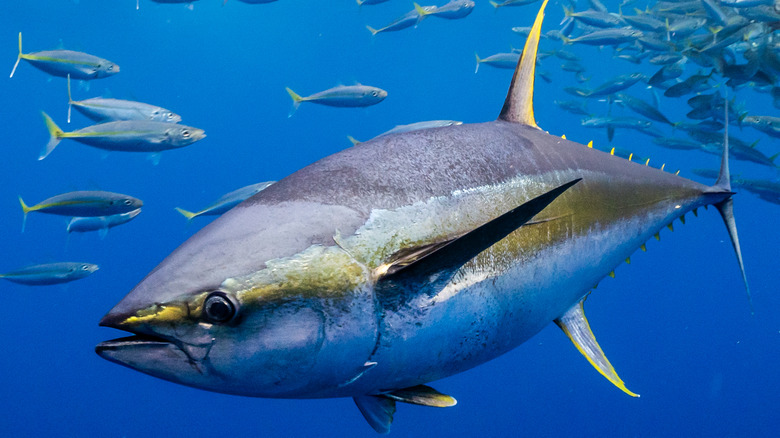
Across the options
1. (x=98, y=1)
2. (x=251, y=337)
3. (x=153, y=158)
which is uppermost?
(x=98, y=1)

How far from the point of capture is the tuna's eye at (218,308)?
0.85 m

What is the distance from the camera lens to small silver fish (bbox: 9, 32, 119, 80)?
406 centimetres

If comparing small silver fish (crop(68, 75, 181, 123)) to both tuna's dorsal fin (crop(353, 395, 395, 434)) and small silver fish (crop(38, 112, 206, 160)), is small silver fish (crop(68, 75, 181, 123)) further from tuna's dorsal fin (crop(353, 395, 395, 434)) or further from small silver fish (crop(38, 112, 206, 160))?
tuna's dorsal fin (crop(353, 395, 395, 434))

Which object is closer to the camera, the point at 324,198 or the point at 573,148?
the point at 324,198

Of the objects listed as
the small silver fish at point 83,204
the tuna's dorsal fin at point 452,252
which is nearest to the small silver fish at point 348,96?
the small silver fish at point 83,204

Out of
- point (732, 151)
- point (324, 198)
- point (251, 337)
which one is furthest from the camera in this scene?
point (732, 151)

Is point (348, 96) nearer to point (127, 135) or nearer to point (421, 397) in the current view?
point (127, 135)

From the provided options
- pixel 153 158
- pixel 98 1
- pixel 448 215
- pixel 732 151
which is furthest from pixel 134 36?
pixel 448 215

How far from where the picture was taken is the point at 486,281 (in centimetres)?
113

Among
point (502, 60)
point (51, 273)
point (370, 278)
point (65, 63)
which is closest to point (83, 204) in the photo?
point (65, 63)

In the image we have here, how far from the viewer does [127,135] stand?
3.62 metres

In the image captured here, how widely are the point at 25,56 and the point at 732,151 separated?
743cm

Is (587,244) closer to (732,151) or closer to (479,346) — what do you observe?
(479,346)

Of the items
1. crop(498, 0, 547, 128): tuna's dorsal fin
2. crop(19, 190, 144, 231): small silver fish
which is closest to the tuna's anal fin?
crop(498, 0, 547, 128): tuna's dorsal fin
